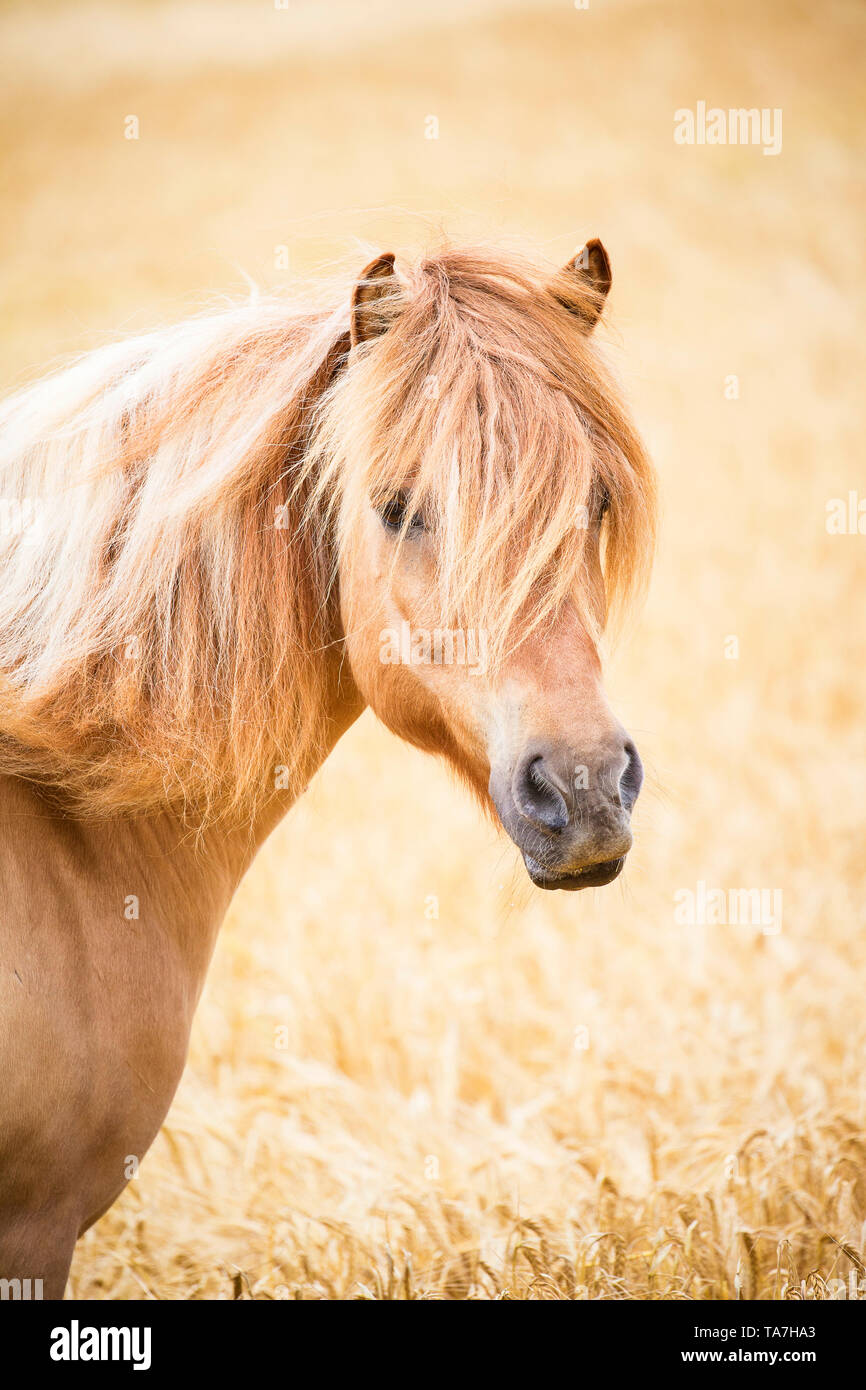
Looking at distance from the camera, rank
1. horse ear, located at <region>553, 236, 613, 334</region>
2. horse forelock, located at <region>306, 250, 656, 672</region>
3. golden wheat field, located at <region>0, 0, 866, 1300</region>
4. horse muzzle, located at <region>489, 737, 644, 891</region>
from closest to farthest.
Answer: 1. horse muzzle, located at <region>489, 737, 644, 891</region>
2. horse forelock, located at <region>306, 250, 656, 672</region>
3. horse ear, located at <region>553, 236, 613, 334</region>
4. golden wheat field, located at <region>0, 0, 866, 1300</region>

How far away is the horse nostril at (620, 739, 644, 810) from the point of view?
1.51 m

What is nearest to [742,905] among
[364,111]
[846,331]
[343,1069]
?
[343,1069]

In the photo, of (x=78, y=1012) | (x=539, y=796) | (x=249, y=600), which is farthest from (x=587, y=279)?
(x=78, y=1012)

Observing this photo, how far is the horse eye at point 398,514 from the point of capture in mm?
1646

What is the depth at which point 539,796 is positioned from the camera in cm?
150

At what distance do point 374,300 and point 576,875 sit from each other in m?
1.03

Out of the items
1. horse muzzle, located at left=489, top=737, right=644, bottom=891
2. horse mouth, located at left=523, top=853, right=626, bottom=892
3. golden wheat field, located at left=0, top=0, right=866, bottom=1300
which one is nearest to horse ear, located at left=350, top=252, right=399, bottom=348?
golden wheat field, located at left=0, top=0, right=866, bottom=1300

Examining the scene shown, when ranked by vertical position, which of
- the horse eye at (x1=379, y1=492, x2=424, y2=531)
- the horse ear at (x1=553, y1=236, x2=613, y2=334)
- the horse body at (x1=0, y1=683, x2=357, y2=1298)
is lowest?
the horse body at (x1=0, y1=683, x2=357, y2=1298)

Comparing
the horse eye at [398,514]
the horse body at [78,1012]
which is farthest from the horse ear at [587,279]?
the horse body at [78,1012]

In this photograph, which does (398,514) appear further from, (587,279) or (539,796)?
(587,279)

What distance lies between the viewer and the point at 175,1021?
1.83 metres

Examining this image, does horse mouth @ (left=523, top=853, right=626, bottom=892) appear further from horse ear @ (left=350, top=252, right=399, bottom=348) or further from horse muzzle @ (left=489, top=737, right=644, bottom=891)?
horse ear @ (left=350, top=252, right=399, bottom=348)

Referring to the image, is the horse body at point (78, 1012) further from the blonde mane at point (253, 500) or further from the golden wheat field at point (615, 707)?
the golden wheat field at point (615, 707)

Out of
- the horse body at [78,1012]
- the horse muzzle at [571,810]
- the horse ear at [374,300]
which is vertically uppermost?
the horse ear at [374,300]
